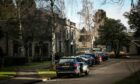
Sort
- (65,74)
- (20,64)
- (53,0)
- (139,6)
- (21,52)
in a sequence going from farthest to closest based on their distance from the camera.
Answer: (21,52) < (20,64) < (53,0) < (65,74) < (139,6)

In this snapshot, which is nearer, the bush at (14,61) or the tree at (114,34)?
the bush at (14,61)

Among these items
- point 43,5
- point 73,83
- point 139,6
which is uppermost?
point 43,5

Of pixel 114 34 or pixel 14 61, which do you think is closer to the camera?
pixel 14 61

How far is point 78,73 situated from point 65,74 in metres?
1.23

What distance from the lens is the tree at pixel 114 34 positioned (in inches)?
3664

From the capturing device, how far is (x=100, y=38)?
96750 mm

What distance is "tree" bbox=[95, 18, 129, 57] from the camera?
93.1m

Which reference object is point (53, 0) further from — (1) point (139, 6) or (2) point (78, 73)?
(1) point (139, 6)

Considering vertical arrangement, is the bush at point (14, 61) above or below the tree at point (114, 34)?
below

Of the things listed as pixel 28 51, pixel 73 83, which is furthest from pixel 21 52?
pixel 73 83

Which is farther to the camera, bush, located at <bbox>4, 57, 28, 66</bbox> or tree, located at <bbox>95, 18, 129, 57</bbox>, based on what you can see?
tree, located at <bbox>95, 18, 129, 57</bbox>

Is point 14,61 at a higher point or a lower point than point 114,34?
lower

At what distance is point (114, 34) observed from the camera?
93.6 meters

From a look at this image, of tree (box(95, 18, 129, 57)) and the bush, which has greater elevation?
tree (box(95, 18, 129, 57))
